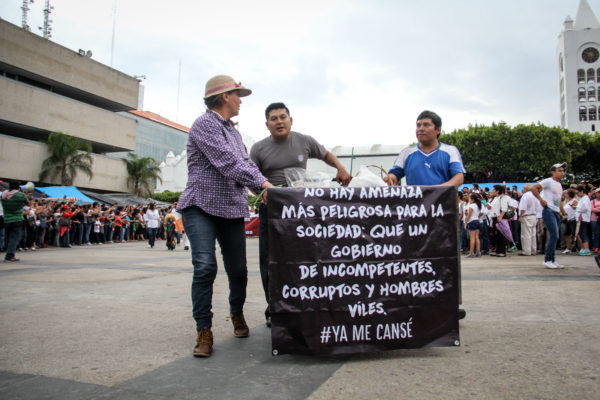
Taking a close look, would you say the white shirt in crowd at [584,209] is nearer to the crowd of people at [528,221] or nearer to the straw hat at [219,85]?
the crowd of people at [528,221]

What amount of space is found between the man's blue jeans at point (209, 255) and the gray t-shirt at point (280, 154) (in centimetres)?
64

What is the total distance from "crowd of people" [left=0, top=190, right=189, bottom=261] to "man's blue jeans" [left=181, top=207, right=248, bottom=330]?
32.1ft

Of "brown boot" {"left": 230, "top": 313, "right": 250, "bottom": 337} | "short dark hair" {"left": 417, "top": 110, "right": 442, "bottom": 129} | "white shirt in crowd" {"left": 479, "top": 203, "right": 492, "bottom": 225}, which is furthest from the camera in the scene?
"white shirt in crowd" {"left": 479, "top": 203, "right": 492, "bottom": 225}

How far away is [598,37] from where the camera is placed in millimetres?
88750

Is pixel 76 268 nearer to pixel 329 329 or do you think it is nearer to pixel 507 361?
pixel 329 329

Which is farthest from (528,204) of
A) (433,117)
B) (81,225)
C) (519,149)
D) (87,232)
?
(519,149)

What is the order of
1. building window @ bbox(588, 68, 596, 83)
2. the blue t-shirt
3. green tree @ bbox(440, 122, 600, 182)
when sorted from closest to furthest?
the blue t-shirt
green tree @ bbox(440, 122, 600, 182)
building window @ bbox(588, 68, 596, 83)

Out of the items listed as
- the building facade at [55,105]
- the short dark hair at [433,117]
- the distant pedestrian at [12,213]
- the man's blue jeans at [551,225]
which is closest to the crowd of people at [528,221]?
the man's blue jeans at [551,225]

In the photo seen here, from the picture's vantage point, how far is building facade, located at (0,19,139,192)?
3158 cm

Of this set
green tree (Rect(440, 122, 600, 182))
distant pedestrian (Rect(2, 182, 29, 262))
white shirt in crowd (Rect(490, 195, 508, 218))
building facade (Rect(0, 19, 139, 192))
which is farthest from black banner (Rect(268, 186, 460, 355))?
green tree (Rect(440, 122, 600, 182))

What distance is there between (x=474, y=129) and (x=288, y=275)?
45648 millimetres

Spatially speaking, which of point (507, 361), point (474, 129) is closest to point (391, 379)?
point (507, 361)

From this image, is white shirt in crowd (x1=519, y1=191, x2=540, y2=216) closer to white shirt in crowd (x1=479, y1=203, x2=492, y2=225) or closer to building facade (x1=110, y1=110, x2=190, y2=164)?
white shirt in crowd (x1=479, y1=203, x2=492, y2=225)

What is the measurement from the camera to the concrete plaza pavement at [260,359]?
2.24 m
